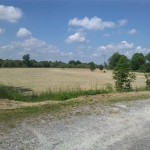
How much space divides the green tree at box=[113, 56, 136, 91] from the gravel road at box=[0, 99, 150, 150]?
9.43 meters

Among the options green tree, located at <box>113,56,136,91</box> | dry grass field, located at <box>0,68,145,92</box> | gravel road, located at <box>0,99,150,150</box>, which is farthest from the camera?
dry grass field, located at <box>0,68,145,92</box>

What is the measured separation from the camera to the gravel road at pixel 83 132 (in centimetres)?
775

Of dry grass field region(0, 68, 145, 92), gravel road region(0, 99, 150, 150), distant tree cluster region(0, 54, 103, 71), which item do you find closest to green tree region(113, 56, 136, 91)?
dry grass field region(0, 68, 145, 92)

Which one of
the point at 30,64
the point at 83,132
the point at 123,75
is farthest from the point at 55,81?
the point at 30,64

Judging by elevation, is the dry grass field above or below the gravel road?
below

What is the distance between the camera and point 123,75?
2197 cm

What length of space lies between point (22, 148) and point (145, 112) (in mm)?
6579

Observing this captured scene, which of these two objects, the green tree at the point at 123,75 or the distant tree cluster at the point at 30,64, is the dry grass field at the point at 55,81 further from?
the distant tree cluster at the point at 30,64

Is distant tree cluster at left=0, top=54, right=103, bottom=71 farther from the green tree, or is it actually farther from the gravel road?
the gravel road

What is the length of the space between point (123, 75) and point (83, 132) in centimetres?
1331

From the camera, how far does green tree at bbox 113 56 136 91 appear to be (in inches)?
859

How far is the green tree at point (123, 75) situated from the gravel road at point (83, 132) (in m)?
9.43

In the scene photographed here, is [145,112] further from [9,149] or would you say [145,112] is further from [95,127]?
[9,149]

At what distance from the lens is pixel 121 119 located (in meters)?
11.2
